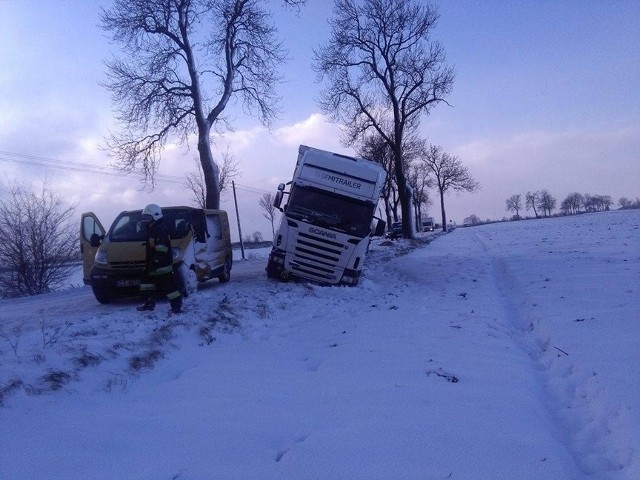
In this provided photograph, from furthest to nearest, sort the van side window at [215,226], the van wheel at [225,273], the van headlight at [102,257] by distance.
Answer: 1. the van wheel at [225,273]
2. the van side window at [215,226]
3. the van headlight at [102,257]

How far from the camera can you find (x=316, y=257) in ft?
39.7

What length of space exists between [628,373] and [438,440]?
2.47 meters

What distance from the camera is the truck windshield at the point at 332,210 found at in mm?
12023

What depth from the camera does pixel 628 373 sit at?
16.1 ft

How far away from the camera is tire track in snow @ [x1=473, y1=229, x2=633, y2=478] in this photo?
3646 millimetres

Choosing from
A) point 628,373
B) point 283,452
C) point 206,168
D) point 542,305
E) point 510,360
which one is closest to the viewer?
point 283,452

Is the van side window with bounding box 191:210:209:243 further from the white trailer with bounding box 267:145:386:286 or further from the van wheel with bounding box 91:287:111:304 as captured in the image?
the van wheel with bounding box 91:287:111:304

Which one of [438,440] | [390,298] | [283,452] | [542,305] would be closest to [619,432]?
[438,440]

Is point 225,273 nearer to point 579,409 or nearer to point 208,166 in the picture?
point 208,166

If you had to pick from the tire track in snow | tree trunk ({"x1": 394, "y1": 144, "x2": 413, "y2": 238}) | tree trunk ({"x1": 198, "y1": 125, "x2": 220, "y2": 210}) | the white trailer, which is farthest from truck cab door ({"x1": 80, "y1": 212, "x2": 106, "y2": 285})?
tree trunk ({"x1": 394, "y1": 144, "x2": 413, "y2": 238})

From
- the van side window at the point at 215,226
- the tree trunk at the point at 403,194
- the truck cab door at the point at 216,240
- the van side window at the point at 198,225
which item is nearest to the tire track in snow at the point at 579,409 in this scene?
the van side window at the point at 198,225

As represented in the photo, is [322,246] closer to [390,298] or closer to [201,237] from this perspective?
[390,298]

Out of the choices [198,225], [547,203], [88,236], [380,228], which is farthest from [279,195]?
[547,203]

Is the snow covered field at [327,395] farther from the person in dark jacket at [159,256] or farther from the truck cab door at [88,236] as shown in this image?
the truck cab door at [88,236]
